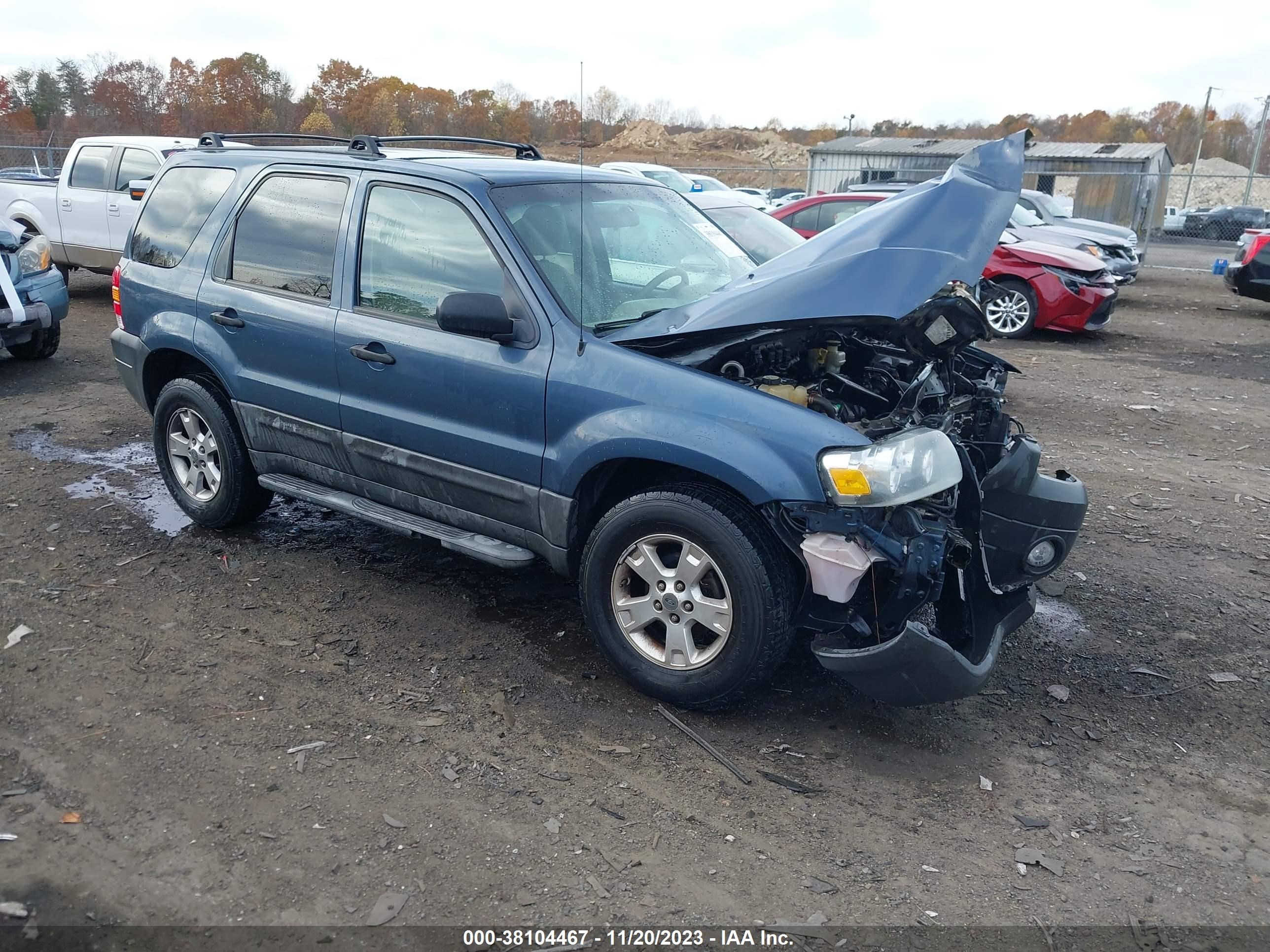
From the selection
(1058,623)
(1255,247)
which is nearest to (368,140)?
(1058,623)

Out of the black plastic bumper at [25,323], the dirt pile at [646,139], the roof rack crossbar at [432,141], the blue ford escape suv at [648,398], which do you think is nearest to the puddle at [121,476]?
the blue ford escape suv at [648,398]

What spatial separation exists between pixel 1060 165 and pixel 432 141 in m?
36.7

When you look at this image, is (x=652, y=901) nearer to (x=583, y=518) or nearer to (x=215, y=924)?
(x=215, y=924)

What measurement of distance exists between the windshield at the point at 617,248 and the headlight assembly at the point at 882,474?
1.20 m

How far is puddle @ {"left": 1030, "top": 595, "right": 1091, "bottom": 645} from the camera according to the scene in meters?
4.39

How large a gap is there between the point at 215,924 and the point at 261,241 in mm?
3250

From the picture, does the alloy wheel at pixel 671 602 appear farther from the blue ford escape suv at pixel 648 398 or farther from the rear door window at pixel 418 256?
the rear door window at pixel 418 256

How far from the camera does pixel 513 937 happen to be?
8.53 ft

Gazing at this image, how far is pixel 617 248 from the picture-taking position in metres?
4.40

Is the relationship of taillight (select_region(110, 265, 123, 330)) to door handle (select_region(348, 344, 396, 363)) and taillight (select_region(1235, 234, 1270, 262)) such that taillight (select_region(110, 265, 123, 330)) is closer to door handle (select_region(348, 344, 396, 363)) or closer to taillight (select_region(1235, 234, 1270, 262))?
door handle (select_region(348, 344, 396, 363))

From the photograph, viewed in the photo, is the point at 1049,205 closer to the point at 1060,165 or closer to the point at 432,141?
the point at 432,141

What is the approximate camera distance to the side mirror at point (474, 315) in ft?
12.1

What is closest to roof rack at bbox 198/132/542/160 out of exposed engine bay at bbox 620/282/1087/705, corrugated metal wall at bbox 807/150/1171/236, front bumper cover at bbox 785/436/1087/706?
exposed engine bay at bbox 620/282/1087/705

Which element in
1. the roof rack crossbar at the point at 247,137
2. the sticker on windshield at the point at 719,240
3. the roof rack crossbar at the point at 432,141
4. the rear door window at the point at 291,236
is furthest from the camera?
the roof rack crossbar at the point at 247,137
